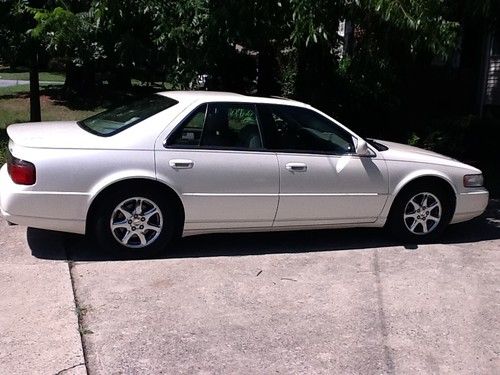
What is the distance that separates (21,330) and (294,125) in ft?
9.96

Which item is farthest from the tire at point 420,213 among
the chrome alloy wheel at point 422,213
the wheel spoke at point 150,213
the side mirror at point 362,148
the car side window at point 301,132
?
the wheel spoke at point 150,213

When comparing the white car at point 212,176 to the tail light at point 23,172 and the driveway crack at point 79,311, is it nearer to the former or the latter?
the tail light at point 23,172

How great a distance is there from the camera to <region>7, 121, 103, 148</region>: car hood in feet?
17.8

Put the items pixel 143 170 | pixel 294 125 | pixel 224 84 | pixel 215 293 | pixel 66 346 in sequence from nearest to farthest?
pixel 66 346 → pixel 215 293 → pixel 143 170 → pixel 294 125 → pixel 224 84

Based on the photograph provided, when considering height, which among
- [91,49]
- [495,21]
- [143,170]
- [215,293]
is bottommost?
[215,293]

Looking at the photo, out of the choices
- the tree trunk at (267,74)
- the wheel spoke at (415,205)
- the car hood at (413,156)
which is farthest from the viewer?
the tree trunk at (267,74)

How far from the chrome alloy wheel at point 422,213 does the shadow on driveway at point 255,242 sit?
20 centimetres

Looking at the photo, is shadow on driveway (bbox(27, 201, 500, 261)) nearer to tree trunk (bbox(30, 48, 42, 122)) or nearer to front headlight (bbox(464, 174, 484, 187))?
front headlight (bbox(464, 174, 484, 187))

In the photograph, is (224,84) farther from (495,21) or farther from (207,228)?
(207,228)

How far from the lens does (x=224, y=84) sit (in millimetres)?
13742

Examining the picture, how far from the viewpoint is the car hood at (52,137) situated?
17.8 ft

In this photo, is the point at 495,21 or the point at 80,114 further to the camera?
the point at 80,114

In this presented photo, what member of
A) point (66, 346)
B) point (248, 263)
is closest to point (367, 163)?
point (248, 263)

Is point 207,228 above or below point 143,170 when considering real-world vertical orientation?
below
